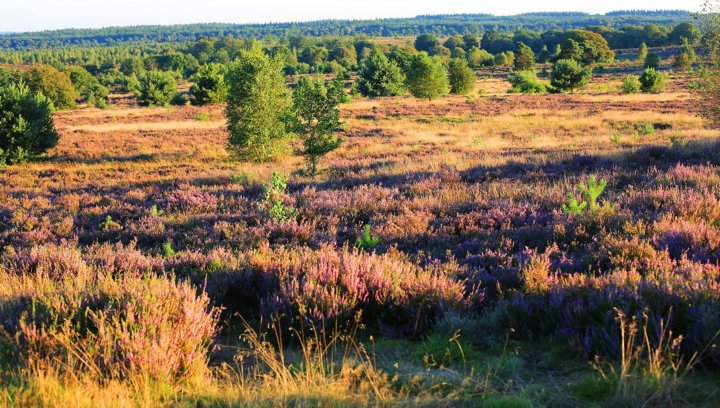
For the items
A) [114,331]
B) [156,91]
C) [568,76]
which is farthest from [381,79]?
[114,331]

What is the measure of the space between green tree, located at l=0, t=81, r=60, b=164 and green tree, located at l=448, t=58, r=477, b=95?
48.5 m

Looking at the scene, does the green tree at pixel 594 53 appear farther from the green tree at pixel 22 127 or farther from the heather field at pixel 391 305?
the heather field at pixel 391 305

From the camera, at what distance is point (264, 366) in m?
3.34

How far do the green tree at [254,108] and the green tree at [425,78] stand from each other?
31.7 meters

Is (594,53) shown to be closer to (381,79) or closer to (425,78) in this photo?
(381,79)

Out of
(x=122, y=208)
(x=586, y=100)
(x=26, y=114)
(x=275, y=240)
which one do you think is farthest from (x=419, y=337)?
(x=586, y=100)

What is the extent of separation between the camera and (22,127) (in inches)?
1029

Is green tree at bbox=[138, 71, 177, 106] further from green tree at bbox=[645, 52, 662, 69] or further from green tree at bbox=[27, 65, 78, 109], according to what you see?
green tree at bbox=[645, 52, 662, 69]

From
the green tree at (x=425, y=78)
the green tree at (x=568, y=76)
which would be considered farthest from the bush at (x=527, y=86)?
the green tree at (x=425, y=78)

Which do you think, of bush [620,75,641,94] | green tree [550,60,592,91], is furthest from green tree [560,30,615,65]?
bush [620,75,641,94]

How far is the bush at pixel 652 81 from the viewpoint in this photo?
53.5 m

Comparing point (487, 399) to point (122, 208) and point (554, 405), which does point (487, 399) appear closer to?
point (554, 405)

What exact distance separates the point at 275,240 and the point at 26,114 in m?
26.7

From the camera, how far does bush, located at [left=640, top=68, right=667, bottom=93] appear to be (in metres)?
→ 53.5
